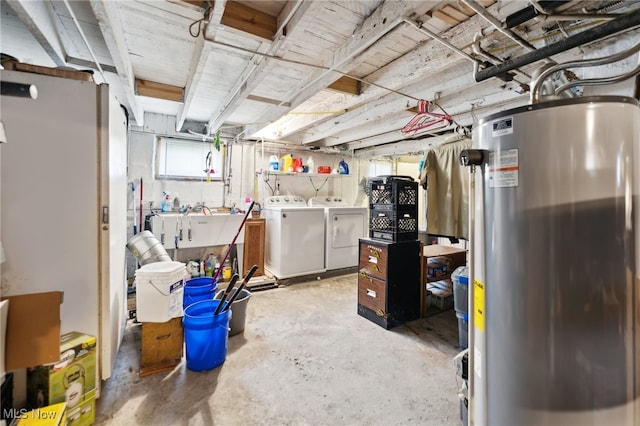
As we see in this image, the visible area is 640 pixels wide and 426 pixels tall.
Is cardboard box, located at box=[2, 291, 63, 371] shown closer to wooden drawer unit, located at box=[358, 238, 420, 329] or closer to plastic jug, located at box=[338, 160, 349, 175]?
wooden drawer unit, located at box=[358, 238, 420, 329]

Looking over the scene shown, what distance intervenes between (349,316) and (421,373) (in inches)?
41.6

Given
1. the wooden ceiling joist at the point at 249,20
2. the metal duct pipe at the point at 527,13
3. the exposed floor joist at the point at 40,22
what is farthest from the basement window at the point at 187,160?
the metal duct pipe at the point at 527,13

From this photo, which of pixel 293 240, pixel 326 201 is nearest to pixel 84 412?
pixel 293 240

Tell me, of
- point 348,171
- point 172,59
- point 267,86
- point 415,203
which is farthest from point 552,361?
point 348,171

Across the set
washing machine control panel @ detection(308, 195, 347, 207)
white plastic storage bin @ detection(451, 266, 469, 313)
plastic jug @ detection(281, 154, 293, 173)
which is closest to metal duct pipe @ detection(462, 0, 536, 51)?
white plastic storage bin @ detection(451, 266, 469, 313)

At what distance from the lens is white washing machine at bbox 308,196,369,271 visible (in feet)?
14.5

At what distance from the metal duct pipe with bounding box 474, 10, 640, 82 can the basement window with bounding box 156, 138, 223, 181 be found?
148 inches

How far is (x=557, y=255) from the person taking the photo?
2.85 ft

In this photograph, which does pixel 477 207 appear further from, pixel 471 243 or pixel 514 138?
pixel 514 138

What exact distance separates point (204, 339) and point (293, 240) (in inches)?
85.6

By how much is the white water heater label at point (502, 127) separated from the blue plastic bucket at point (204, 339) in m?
1.99

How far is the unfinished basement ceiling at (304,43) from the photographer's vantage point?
1431 mm

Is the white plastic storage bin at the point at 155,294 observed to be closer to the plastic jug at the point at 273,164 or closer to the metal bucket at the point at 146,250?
the metal bucket at the point at 146,250

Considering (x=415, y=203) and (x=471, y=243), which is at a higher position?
(x=415, y=203)
